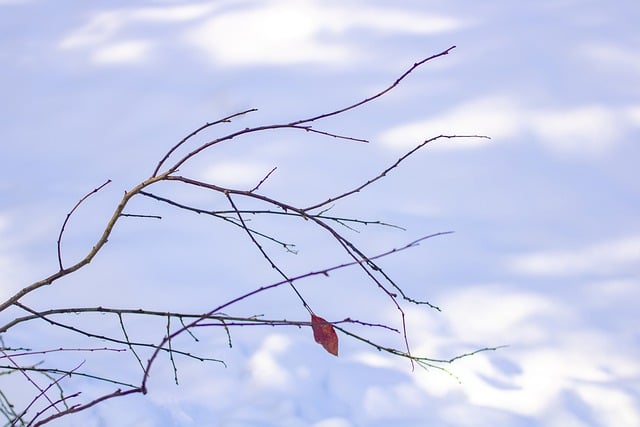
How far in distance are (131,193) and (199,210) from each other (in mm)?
101

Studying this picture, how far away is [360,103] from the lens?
123 centimetres

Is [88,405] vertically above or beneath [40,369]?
above

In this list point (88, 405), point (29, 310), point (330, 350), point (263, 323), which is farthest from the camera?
point (29, 310)

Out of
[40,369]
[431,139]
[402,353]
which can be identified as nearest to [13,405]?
[40,369]

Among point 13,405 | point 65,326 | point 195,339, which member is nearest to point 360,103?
point 195,339

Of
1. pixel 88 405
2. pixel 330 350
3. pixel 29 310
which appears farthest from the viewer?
pixel 29 310

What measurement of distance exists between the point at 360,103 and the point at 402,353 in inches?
13.4

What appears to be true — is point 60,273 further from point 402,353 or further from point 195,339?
point 402,353

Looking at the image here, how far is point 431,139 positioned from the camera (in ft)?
4.19

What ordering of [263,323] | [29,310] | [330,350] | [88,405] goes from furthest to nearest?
[29,310] < [330,350] < [263,323] < [88,405]

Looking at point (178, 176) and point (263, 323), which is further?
A: point (178, 176)

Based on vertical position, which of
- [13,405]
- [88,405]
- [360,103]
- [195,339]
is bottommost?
[13,405]

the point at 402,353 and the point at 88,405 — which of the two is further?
the point at 402,353

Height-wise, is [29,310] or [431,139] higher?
[431,139]
